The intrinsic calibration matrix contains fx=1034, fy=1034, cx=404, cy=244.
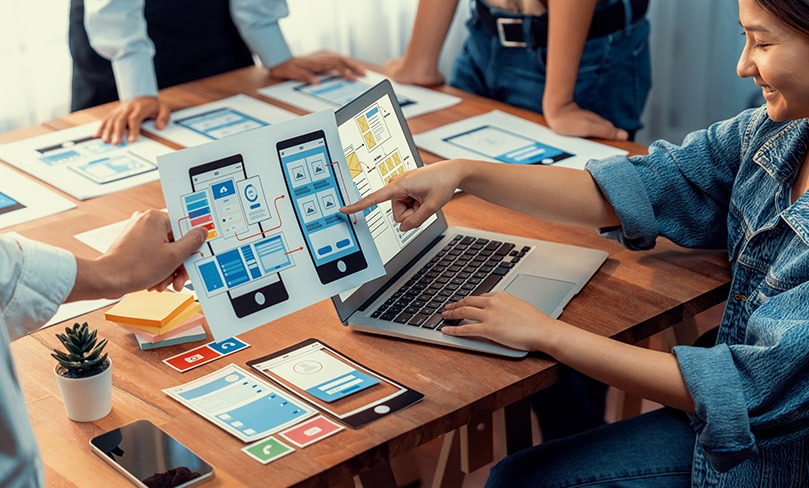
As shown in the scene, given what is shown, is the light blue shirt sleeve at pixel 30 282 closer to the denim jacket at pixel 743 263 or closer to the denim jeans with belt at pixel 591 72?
the denim jacket at pixel 743 263

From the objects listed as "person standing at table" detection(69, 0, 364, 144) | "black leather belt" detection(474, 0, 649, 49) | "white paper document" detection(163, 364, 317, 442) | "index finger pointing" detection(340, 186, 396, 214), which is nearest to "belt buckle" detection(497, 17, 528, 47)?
"black leather belt" detection(474, 0, 649, 49)

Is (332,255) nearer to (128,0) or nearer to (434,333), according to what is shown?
(434,333)

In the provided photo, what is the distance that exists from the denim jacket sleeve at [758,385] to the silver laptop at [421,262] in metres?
0.23

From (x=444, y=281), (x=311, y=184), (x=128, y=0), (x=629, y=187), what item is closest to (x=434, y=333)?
(x=444, y=281)

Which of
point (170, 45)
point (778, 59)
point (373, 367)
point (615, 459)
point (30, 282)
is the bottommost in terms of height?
point (615, 459)

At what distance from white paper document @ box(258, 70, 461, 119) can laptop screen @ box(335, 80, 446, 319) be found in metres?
0.63

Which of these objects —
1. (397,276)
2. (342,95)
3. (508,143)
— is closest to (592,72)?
(508,143)

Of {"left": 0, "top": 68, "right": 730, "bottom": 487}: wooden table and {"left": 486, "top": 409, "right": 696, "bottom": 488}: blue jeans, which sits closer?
{"left": 0, "top": 68, "right": 730, "bottom": 487}: wooden table

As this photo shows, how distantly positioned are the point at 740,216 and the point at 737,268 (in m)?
0.08

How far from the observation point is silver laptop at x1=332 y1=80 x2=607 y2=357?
134 centimetres

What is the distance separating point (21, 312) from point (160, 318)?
0.92 feet

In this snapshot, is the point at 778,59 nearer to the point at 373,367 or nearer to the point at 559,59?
the point at 373,367

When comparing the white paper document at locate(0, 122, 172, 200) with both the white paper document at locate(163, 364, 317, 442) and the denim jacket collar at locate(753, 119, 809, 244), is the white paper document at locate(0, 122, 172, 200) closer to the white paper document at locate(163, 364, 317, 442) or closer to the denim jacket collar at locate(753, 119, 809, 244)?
the white paper document at locate(163, 364, 317, 442)

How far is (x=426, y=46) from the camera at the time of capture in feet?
7.57
